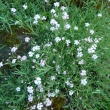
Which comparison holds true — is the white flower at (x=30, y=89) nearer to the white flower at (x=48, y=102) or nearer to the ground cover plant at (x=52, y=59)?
the ground cover plant at (x=52, y=59)

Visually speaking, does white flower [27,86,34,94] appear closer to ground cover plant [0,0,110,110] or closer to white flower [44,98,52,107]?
ground cover plant [0,0,110,110]

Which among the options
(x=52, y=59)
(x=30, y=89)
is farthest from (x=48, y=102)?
(x=52, y=59)

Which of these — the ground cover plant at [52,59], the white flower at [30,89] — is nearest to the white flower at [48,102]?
the ground cover plant at [52,59]

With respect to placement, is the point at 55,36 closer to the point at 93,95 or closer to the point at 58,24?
the point at 58,24

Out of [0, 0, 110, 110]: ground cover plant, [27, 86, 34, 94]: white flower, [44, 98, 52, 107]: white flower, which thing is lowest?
[44, 98, 52, 107]: white flower

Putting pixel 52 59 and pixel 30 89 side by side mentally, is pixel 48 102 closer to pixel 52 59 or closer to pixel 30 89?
pixel 30 89

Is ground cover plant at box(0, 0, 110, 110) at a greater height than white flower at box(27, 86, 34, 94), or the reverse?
ground cover plant at box(0, 0, 110, 110)

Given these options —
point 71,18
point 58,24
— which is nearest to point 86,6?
point 71,18

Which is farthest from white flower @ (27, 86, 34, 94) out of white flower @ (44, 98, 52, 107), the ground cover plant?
white flower @ (44, 98, 52, 107)
